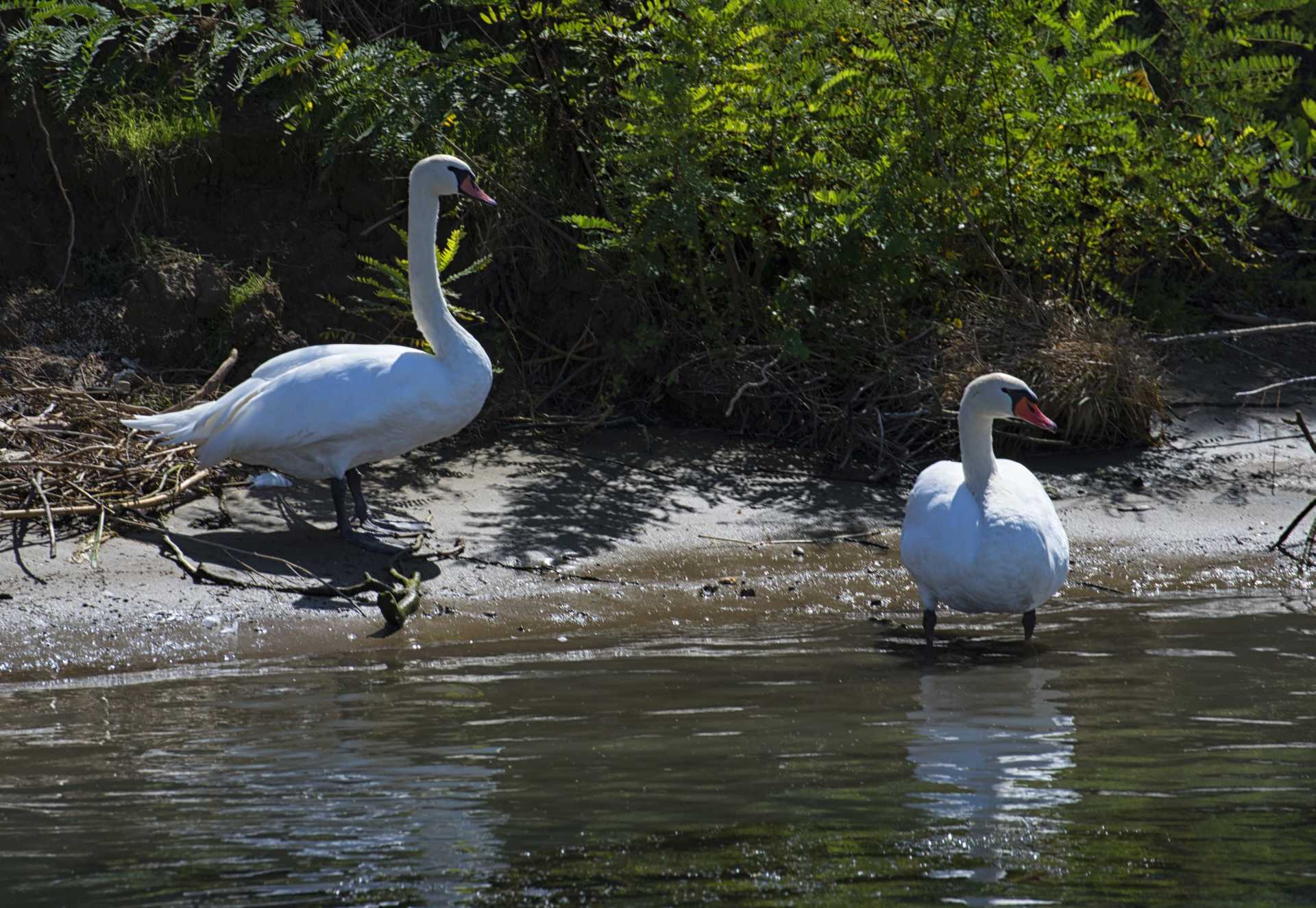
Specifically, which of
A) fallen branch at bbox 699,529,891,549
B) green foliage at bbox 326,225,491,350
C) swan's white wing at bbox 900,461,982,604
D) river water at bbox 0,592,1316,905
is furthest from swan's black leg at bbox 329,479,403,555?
swan's white wing at bbox 900,461,982,604

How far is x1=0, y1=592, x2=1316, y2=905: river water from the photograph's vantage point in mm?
3410

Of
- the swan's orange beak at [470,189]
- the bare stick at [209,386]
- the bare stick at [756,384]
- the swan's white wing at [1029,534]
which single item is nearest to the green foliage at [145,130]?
the bare stick at [209,386]

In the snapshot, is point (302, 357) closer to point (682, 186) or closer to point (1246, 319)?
point (682, 186)

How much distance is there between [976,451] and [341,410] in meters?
2.43

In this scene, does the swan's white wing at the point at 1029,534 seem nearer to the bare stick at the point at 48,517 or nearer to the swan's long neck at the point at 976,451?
the swan's long neck at the point at 976,451

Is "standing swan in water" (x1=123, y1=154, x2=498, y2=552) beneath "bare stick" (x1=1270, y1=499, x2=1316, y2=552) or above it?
above

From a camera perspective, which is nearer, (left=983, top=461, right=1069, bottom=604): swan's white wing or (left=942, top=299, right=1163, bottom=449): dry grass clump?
(left=983, top=461, right=1069, bottom=604): swan's white wing

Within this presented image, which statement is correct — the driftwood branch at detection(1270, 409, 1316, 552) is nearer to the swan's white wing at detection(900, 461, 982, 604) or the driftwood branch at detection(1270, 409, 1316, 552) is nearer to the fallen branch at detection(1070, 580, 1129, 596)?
the fallen branch at detection(1070, 580, 1129, 596)

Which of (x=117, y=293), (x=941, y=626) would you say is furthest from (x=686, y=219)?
(x=117, y=293)

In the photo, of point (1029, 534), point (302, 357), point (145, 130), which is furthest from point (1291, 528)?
point (145, 130)

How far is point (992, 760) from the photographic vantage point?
14.1 feet

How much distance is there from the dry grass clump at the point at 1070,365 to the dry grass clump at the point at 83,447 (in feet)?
11.6

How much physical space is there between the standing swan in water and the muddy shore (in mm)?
358

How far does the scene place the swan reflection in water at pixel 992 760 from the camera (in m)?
3.65
